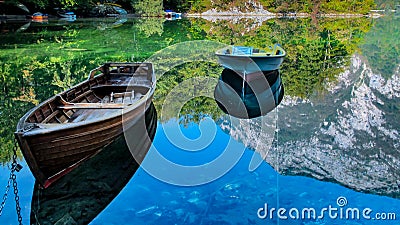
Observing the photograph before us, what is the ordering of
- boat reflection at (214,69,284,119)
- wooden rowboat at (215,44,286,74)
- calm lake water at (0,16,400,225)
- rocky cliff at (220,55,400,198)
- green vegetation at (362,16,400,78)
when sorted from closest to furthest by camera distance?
calm lake water at (0,16,400,225)
rocky cliff at (220,55,400,198)
boat reflection at (214,69,284,119)
wooden rowboat at (215,44,286,74)
green vegetation at (362,16,400,78)

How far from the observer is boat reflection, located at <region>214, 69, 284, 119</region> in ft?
33.8

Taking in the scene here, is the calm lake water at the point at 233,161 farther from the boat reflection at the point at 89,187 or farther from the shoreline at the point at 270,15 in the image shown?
the shoreline at the point at 270,15

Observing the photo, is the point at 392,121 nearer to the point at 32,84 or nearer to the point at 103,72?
the point at 103,72

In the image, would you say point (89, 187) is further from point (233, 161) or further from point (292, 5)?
point (292, 5)

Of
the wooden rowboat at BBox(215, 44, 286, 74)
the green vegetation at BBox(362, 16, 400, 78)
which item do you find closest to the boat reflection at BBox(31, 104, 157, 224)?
the wooden rowboat at BBox(215, 44, 286, 74)

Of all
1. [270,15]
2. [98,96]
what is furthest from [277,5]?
[98,96]

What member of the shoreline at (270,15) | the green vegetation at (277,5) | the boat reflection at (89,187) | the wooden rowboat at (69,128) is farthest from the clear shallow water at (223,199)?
the shoreline at (270,15)

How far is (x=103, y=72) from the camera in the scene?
10875 mm

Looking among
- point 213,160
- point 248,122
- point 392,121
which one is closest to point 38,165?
point 213,160

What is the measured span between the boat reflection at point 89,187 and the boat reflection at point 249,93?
341 centimetres
